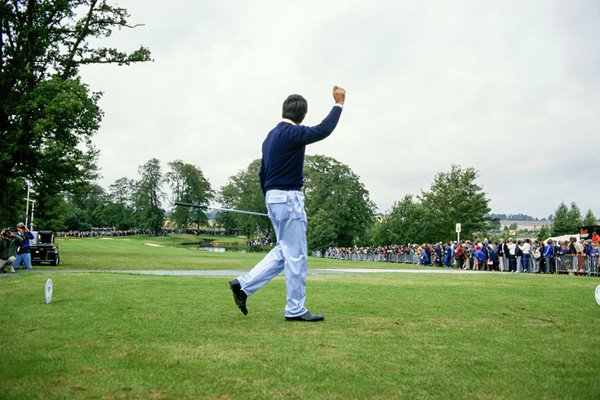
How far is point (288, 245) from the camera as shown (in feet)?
20.5

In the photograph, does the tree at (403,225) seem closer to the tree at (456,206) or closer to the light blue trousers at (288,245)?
the tree at (456,206)

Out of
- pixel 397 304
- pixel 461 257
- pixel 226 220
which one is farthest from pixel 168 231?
pixel 397 304

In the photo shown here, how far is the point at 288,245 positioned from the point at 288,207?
1.46 ft

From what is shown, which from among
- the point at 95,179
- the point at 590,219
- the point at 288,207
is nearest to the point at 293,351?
the point at 288,207

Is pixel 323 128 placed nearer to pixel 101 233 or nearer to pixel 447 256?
pixel 447 256

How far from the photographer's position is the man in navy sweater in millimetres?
6195

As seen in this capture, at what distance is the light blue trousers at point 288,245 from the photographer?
6227mm

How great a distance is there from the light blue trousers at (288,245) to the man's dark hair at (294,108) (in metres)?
0.96

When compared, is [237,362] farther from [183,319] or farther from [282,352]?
[183,319]

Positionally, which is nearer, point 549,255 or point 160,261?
point 549,255

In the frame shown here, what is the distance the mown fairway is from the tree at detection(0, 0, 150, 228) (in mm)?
21331

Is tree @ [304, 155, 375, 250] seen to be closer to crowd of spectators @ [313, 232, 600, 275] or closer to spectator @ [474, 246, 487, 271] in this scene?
crowd of spectators @ [313, 232, 600, 275]

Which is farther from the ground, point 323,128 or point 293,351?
point 323,128

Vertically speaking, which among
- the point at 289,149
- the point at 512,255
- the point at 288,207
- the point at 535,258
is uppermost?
the point at 289,149
